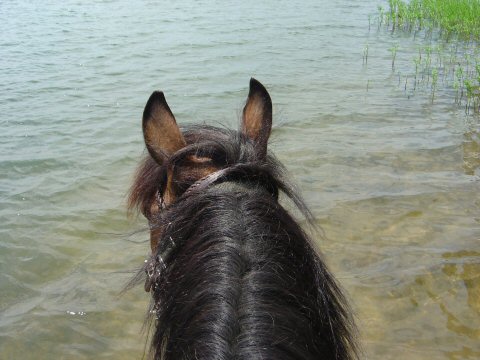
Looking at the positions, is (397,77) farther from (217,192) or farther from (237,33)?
(217,192)

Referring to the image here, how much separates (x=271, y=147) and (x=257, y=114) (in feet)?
13.1

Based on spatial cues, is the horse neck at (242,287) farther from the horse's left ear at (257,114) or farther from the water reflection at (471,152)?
the water reflection at (471,152)

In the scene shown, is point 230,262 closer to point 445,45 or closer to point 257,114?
point 257,114

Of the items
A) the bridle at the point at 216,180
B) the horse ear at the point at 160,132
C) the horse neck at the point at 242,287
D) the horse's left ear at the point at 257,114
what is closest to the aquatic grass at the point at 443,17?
the horse's left ear at the point at 257,114

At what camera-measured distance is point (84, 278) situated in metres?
3.95

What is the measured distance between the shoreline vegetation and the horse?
22.1 feet

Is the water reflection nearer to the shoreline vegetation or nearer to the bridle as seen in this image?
the shoreline vegetation

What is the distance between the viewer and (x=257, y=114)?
209cm

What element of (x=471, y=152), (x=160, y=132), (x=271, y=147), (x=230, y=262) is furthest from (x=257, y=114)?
(x=471, y=152)

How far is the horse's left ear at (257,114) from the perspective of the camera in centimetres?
202

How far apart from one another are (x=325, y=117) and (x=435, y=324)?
14.8ft

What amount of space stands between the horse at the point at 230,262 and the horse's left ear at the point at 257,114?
6 centimetres

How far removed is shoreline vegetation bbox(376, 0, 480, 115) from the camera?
8.79 metres

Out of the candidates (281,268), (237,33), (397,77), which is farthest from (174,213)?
(237,33)
